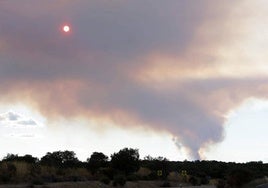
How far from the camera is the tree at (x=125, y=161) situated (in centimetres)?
9838

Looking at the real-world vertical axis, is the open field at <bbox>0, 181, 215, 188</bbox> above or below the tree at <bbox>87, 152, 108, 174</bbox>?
below

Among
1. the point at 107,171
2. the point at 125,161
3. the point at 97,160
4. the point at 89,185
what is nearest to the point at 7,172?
the point at 89,185

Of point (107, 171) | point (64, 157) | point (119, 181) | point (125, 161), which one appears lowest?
point (119, 181)

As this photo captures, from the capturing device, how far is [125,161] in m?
98.9

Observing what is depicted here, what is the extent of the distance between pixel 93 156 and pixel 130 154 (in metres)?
16.3

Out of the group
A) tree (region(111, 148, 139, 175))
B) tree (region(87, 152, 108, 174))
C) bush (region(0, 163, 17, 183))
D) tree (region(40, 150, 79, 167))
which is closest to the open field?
bush (region(0, 163, 17, 183))

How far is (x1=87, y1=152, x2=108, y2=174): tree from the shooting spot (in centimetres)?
10538

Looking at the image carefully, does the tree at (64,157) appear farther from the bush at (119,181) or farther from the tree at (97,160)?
the bush at (119,181)

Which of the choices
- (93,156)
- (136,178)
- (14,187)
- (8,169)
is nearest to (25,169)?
(8,169)

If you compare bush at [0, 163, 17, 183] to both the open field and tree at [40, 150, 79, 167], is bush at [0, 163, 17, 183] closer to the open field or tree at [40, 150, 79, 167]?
the open field

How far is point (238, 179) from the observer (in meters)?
48.9

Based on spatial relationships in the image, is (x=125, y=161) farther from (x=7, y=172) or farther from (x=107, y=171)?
(x=7, y=172)

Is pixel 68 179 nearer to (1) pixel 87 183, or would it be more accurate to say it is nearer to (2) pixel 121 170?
(1) pixel 87 183

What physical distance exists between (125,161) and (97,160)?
1141cm
